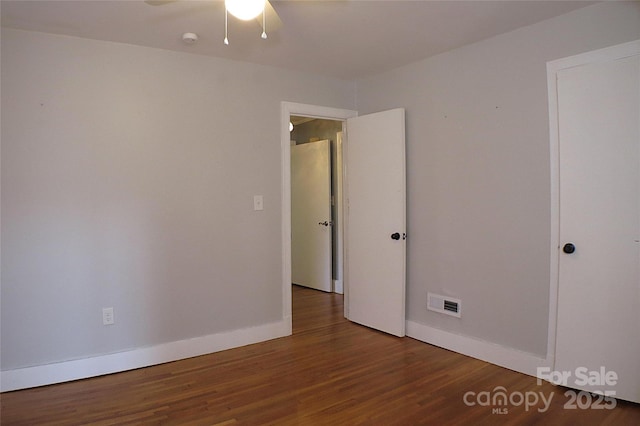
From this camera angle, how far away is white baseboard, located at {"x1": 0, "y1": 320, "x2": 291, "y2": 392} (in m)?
2.76

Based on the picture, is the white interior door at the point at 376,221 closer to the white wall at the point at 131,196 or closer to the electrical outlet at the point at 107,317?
the white wall at the point at 131,196

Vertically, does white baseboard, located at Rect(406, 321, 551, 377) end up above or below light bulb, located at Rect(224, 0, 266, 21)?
below

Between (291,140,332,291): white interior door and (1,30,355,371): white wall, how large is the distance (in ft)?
5.64

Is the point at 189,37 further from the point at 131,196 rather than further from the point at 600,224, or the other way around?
the point at 600,224

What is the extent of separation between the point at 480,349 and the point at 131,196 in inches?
117

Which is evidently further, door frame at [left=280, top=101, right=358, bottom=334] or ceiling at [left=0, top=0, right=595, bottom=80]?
door frame at [left=280, top=101, right=358, bottom=334]

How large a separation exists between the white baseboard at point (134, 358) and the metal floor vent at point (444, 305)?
52.8 inches

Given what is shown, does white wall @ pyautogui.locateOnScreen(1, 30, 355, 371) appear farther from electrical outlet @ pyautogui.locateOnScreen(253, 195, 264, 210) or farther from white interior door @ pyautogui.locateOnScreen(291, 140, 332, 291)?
white interior door @ pyautogui.locateOnScreen(291, 140, 332, 291)

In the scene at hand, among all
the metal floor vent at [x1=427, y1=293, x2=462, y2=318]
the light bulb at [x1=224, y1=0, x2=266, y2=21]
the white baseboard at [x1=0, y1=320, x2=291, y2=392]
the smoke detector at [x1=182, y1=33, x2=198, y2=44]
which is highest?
the smoke detector at [x1=182, y1=33, x2=198, y2=44]

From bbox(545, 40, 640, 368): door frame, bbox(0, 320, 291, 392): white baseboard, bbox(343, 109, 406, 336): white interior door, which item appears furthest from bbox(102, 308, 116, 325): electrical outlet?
bbox(545, 40, 640, 368): door frame

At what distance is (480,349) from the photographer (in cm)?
317

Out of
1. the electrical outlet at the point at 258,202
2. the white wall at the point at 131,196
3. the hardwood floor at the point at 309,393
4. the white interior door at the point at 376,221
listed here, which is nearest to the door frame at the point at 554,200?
the hardwood floor at the point at 309,393

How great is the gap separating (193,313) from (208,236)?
0.65 meters

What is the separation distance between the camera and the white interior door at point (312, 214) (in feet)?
17.8
